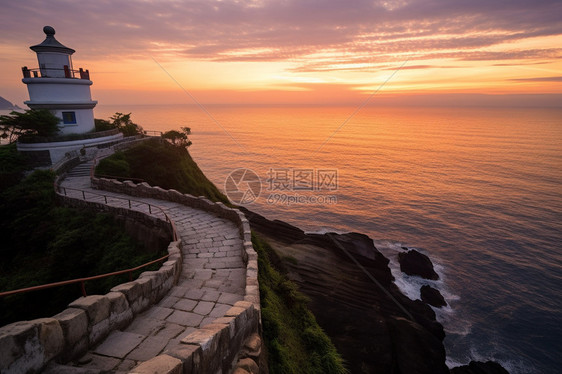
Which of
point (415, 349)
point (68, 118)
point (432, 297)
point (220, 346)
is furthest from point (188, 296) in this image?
point (68, 118)

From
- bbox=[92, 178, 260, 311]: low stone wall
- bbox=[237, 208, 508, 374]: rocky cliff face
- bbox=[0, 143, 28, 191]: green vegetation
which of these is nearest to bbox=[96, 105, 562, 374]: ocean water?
bbox=[237, 208, 508, 374]: rocky cliff face

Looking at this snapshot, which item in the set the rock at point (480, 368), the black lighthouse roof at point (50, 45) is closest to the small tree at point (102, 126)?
the black lighthouse roof at point (50, 45)

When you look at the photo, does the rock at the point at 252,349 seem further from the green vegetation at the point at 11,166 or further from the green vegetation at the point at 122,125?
the green vegetation at the point at 122,125

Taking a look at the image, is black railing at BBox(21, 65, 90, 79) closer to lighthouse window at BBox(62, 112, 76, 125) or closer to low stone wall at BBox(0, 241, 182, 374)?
lighthouse window at BBox(62, 112, 76, 125)

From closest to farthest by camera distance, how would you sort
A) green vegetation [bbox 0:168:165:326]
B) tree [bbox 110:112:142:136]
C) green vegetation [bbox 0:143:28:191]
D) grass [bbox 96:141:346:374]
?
grass [bbox 96:141:346:374] → green vegetation [bbox 0:168:165:326] → green vegetation [bbox 0:143:28:191] → tree [bbox 110:112:142:136]

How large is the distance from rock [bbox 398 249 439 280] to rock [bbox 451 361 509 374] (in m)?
9.19

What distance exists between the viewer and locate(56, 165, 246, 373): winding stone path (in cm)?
507

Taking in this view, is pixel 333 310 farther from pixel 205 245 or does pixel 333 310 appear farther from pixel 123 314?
pixel 123 314

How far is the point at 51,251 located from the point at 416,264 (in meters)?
29.0

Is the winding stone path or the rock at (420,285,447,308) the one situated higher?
the winding stone path

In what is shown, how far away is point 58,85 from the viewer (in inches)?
1102

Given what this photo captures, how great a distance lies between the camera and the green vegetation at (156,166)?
2300 cm

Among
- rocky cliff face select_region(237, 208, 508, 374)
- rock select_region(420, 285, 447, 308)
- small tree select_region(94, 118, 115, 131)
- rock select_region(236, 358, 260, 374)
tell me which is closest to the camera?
rock select_region(236, 358, 260, 374)

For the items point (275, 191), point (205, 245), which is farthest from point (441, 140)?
point (205, 245)
